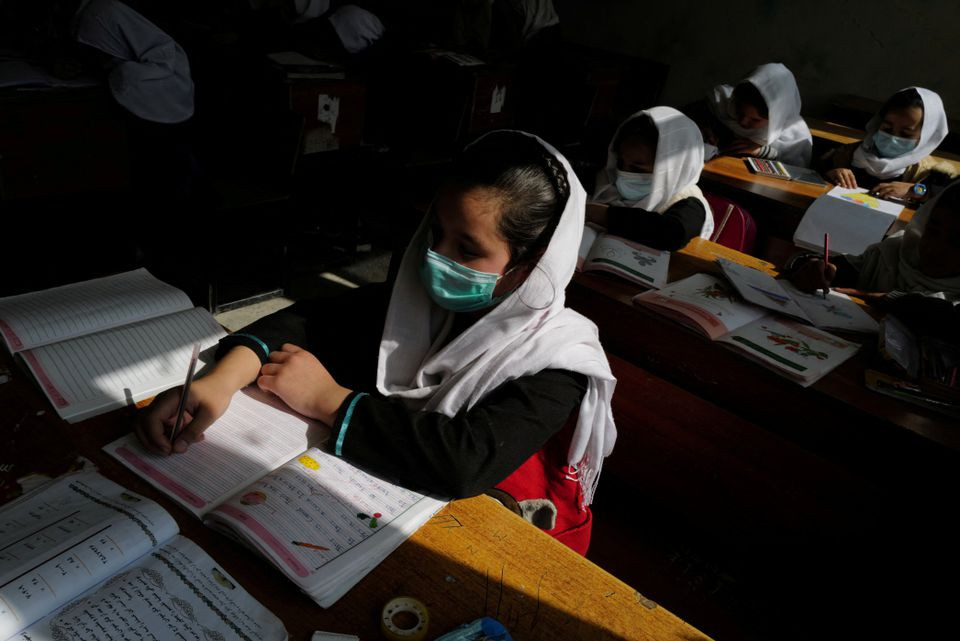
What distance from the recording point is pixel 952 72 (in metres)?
4.95

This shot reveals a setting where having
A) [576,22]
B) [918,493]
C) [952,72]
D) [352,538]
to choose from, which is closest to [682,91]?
[576,22]

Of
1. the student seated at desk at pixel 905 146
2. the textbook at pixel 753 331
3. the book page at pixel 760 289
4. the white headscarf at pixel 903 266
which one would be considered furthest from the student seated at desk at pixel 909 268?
the student seated at desk at pixel 905 146

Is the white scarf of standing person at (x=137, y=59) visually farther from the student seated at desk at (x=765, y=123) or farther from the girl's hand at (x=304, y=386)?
the student seated at desk at (x=765, y=123)

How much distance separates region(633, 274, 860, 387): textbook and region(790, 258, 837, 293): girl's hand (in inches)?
9.9

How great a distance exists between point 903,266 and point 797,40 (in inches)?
166

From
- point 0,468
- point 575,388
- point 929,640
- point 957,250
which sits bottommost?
point 929,640

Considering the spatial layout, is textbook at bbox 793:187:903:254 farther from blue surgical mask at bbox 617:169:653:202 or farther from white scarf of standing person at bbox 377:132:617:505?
white scarf of standing person at bbox 377:132:617:505

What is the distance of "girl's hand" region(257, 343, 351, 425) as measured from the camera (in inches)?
39.8

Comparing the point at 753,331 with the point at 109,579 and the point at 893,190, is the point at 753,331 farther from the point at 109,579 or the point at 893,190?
the point at 893,190

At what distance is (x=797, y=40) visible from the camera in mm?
5535

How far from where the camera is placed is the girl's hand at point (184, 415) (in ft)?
3.00

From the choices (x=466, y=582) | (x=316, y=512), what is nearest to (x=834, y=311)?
(x=466, y=582)

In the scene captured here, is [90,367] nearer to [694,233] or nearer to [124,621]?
[124,621]

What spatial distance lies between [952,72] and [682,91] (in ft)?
6.90
